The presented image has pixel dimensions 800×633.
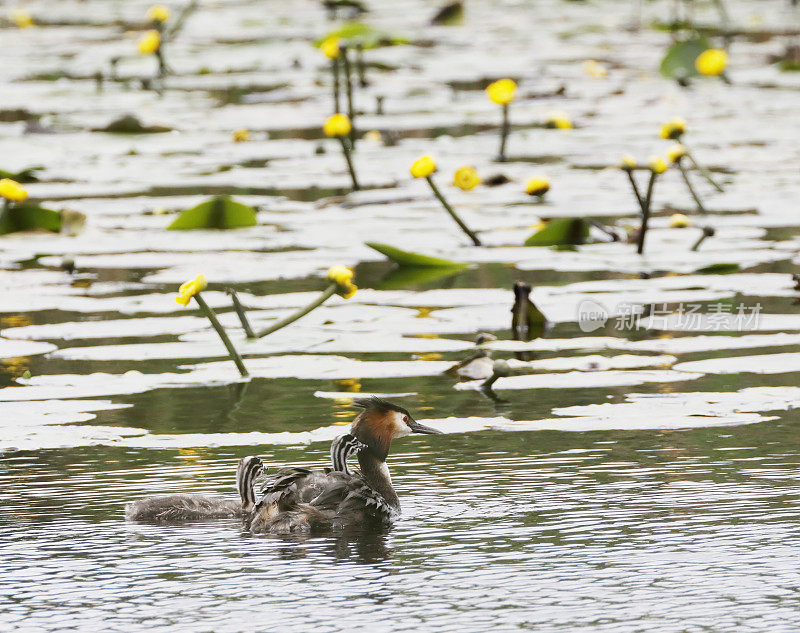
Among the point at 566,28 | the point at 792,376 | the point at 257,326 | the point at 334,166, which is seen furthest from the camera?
the point at 566,28

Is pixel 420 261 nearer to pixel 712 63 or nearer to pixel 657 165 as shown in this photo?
pixel 657 165

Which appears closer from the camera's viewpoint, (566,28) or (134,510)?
(134,510)

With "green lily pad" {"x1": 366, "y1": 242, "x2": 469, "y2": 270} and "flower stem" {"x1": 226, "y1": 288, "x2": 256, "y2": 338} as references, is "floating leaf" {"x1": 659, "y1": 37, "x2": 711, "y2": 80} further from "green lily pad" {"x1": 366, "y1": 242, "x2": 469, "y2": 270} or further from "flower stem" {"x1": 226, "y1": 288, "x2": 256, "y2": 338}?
"flower stem" {"x1": 226, "y1": 288, "x2": 256, "y2": 338}

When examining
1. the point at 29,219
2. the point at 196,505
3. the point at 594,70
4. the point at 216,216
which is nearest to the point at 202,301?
the point at 196,505

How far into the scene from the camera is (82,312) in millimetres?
4895

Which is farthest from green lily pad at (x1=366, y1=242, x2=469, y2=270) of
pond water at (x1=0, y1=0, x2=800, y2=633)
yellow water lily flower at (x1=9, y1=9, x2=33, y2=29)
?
yellow water lily flower at (x1=9, y1=9, x2=33, y2=29)

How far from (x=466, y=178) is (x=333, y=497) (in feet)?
12.6

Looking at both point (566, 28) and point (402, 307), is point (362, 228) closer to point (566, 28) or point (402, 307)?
point (402, 307)

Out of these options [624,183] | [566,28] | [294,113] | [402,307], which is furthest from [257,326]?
[566,28]

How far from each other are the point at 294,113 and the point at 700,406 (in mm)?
6714

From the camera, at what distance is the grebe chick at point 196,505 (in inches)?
113

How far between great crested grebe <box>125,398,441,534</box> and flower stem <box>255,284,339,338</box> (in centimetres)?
105

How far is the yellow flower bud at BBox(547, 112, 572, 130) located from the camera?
29.1ft

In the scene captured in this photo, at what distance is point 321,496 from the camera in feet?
9.25
